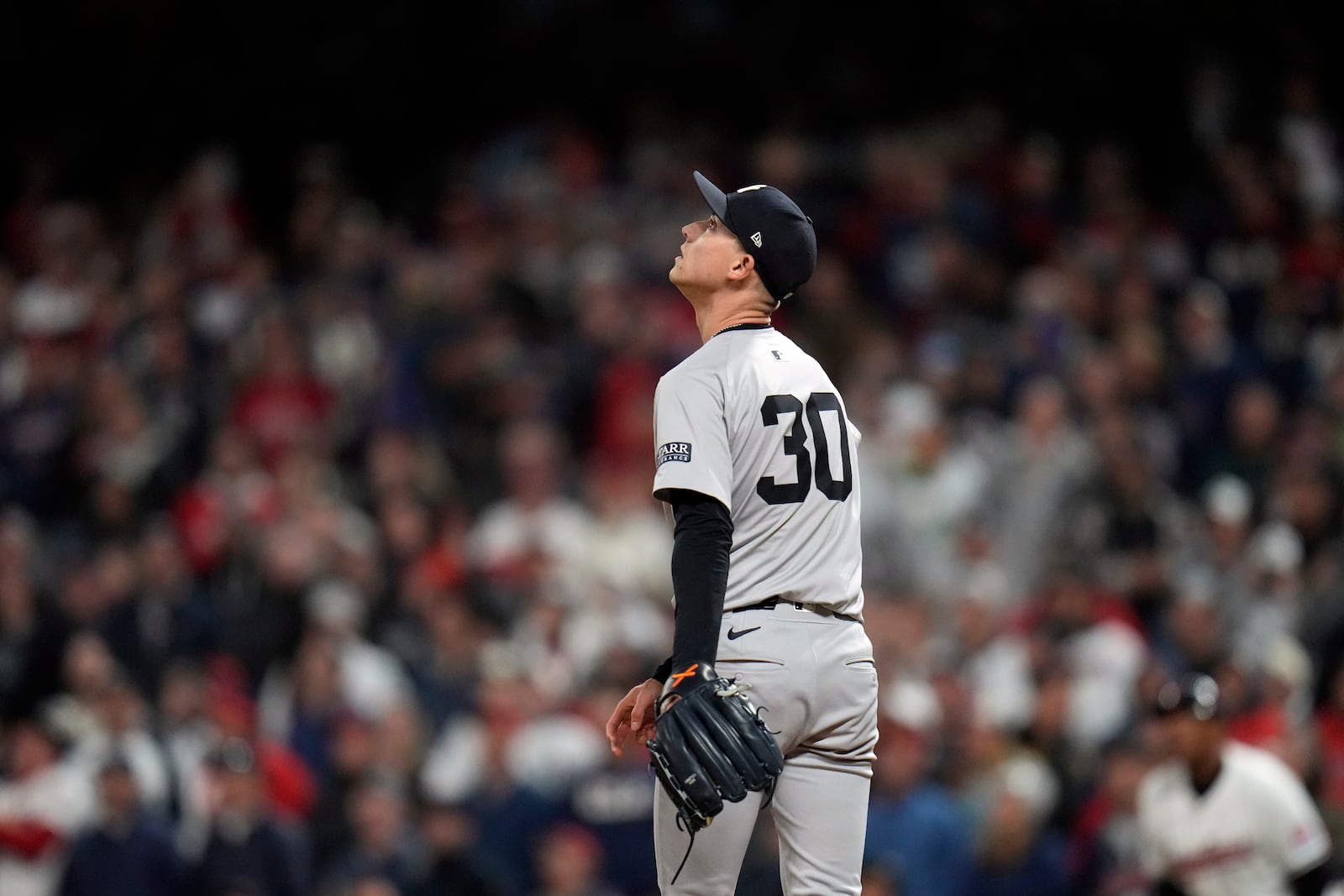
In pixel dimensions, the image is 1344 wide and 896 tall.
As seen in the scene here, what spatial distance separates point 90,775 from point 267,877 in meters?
1.25

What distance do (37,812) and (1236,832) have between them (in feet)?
18.7

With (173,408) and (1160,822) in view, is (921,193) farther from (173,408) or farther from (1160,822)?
(1160,822)

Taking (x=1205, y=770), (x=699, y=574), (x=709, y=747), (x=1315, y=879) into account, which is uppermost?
(x=699, y=574)

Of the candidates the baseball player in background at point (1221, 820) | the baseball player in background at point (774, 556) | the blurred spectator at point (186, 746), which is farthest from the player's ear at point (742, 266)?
the blurred spectator at point (186, 746)

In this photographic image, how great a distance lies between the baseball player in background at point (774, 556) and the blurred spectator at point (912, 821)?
3824mm

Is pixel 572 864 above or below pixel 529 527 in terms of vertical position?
below

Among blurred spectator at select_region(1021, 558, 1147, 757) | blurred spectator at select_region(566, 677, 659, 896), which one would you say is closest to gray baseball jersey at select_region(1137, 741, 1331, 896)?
blurred spectator at select_region(1021, 558, 1147, 757)

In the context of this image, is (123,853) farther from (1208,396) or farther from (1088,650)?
(1208,396)

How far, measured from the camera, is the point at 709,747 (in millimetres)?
3760

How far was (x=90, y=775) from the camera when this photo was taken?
29.6 feet

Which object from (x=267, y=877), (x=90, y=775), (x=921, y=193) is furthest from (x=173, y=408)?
(x=921, y=193)

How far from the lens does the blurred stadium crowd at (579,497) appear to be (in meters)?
8.49

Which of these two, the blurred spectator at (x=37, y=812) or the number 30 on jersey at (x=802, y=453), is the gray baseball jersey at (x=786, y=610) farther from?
the blurred spectator at (x=37, y=812)

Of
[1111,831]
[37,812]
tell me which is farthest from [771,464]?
[37,812]
